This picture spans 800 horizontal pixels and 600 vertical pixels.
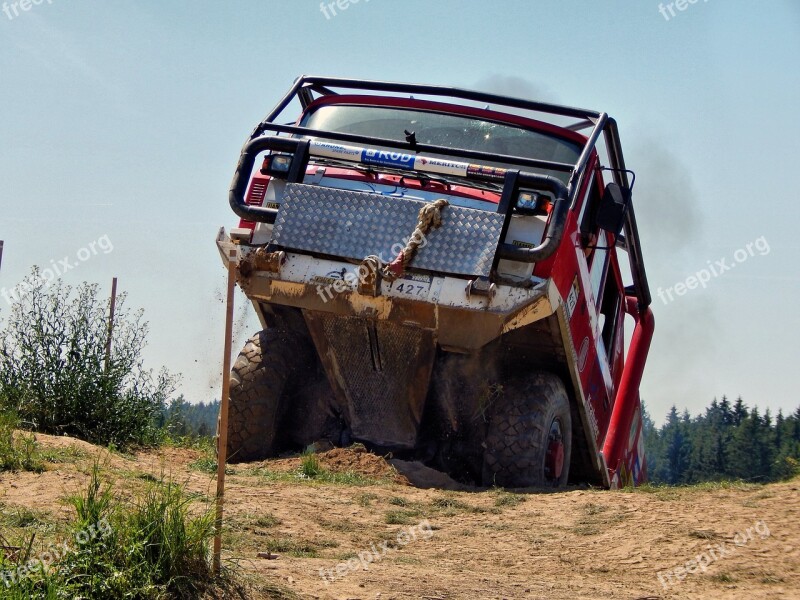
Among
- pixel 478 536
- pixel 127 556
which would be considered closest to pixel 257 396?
pixel 478 536

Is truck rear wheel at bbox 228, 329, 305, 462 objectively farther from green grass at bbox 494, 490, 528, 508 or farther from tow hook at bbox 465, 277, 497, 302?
green grass at bbox 494, 490, 528, 508

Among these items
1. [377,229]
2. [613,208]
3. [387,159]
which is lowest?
[377,229]

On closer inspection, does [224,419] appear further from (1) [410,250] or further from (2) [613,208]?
(2) [613,208]

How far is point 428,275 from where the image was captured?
7641 millimetres

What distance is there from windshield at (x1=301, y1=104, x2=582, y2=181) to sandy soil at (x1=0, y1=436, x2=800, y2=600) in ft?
8.41

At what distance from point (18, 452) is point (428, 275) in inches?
112

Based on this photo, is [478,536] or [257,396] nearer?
[478,536]

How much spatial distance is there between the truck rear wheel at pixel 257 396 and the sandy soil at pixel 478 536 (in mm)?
728

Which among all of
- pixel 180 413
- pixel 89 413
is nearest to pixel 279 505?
pixel 89 413

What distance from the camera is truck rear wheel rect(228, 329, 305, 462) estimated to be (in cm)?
867

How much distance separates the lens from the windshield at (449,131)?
8.59 metres

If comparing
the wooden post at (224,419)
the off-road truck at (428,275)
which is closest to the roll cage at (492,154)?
the off-road truck at (428,275)

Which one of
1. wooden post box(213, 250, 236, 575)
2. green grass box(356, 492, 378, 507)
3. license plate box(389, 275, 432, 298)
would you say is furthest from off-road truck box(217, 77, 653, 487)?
wooden post box(213, 250, 236, 575)

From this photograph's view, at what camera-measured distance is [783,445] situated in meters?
41.0
